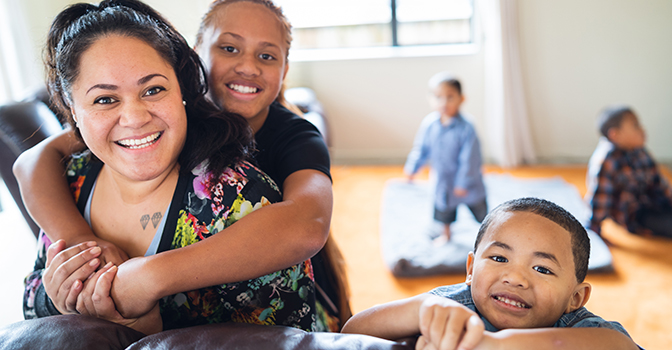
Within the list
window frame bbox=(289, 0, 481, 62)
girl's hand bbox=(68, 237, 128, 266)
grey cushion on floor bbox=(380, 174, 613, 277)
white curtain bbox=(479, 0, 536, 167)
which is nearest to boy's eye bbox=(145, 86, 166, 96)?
girl's hand bbox=(68, 237, 128, 266)

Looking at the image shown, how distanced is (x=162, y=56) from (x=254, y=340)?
2.15 feet

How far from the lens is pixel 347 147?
4.55 meters

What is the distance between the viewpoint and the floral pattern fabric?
3.25 ft

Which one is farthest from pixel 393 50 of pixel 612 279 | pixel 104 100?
pixel 104 100

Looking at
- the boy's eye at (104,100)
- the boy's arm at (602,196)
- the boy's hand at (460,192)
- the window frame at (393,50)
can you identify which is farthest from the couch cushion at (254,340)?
the window frame at (393,50)

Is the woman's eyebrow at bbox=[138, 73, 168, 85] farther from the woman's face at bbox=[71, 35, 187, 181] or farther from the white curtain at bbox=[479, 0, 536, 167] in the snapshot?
the white curtain at bbox=[479, 0, 536, 167]

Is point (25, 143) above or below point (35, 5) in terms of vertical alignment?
below

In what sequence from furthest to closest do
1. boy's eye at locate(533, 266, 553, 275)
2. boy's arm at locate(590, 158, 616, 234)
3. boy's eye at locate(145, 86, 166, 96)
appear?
boy's arm at locate(590, 158, 616, 234)
boy's eye at locate(145, 86, 166, 96)
boy's eye at locate(533, 266, 553, 275)

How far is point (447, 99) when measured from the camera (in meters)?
2.88

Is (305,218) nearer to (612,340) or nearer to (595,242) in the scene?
(612,340)

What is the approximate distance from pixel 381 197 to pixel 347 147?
3.44 ft

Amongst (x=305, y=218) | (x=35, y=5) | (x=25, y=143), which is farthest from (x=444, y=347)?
(x=35, y=5)

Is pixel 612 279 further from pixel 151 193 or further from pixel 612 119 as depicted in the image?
pixel 151 193

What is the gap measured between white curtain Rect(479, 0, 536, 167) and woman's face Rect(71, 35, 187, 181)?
341 centimetres
